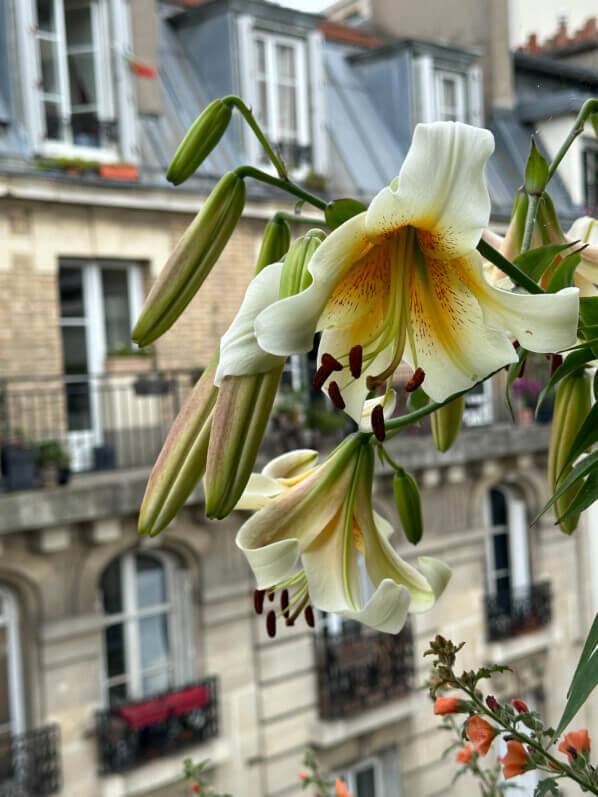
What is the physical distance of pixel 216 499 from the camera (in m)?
0.34

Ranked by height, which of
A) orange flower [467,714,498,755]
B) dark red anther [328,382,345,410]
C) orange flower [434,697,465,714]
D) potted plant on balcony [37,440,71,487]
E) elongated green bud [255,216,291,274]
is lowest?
potted plant on balcony [37,440,71,487]

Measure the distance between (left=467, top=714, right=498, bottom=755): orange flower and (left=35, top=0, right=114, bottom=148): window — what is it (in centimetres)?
404

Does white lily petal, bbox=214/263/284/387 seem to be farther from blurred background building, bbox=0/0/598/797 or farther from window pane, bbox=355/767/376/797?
window pane, bbox=355/767/376/797

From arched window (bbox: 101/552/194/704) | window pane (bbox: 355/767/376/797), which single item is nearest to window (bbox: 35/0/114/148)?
arched window (bbox: 101/552/194/704)

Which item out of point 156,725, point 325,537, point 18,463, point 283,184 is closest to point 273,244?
point 283,184

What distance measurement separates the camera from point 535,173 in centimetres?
47

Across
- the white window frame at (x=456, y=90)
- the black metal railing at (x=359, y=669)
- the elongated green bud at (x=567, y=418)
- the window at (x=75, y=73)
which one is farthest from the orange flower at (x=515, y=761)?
the white window frame at (x=456, y=90)

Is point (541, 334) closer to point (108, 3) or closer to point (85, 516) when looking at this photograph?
point (85, 516)

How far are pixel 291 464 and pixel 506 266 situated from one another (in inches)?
7.0

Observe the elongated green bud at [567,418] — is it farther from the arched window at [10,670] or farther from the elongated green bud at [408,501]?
the arched window at [10,670]

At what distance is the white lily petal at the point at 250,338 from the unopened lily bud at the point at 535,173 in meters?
0.18

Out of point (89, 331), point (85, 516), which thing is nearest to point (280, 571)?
point (85, 516)

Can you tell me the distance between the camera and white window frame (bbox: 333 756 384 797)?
543 centimetres

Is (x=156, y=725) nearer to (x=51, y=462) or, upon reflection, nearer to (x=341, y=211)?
(x=51, y=462)
